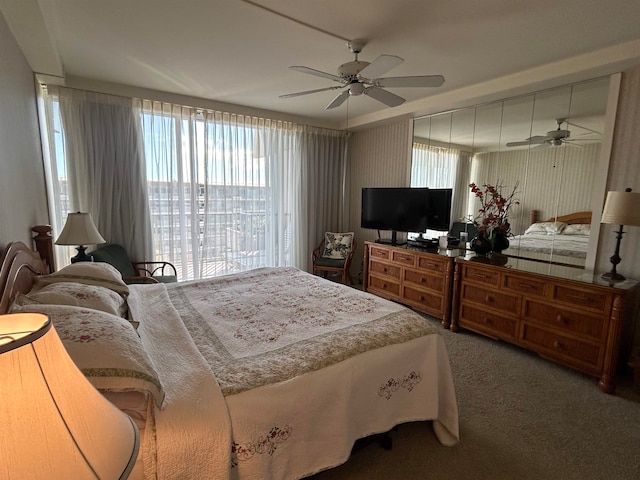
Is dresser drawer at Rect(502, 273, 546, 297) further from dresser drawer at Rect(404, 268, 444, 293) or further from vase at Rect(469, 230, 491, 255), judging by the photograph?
dresser drawer at Rect(404, 268, 444, 293)

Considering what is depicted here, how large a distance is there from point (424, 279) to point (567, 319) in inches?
55.3

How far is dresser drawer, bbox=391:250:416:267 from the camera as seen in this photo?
3.90 m

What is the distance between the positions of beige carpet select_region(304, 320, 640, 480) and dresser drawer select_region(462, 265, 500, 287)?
2.60ft

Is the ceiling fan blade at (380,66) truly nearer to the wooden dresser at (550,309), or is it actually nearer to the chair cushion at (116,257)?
the wooden dresser at (550,309)

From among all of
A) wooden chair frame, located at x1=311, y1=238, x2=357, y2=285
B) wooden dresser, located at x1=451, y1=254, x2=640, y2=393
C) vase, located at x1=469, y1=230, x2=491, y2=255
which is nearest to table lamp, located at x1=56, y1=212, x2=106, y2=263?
wooden chair frame, located at x1=311, y1=238, x2=357, y2=285

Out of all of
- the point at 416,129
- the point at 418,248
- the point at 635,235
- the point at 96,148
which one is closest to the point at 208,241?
the point at 96,148

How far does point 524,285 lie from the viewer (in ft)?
9.52

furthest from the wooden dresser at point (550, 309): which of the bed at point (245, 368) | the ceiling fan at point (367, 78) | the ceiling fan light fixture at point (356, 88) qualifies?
the ceiling fan light fixture at point (356, 88)

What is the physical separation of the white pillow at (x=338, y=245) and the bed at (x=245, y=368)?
8.38ft

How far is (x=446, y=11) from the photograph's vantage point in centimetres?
206

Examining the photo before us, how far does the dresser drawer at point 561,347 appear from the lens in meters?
2.54

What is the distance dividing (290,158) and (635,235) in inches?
159

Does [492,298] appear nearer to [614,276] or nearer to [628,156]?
[614,276]

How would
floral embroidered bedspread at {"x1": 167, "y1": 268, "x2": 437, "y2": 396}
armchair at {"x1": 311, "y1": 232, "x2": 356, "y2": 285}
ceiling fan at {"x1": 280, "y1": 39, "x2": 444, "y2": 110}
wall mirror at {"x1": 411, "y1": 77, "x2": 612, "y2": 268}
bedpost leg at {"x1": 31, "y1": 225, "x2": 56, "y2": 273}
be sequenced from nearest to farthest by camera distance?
floral embroidered bedspread at {"x1": 167, "y1": 268, "x2": 437, "y2": 396}
ceiling fan at {"x1": 280, "y1": 39, "x2": 444, "y2": 110}
bedpost leg at {"x1": 31, "y1": 225, "x2": 56, "y2": 273}
wall mirror at {"x1": 411, "y1": 77, "x2": 612, "y2": 268}
armchair at {"x1": 311, "y1": 232, "x2": 356, "y2": 285}
